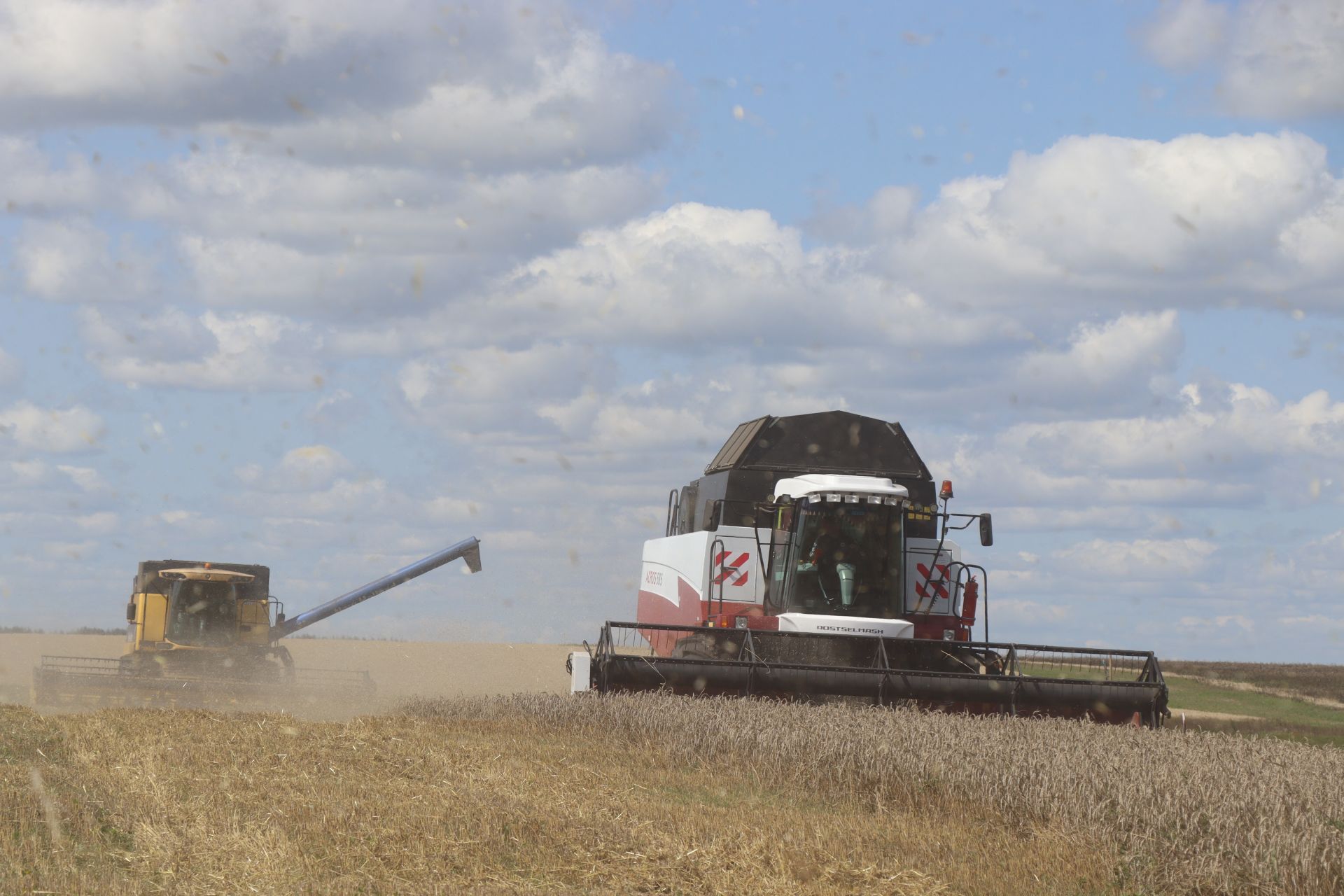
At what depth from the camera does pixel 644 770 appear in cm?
1106

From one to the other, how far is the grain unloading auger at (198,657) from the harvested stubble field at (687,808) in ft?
28.3

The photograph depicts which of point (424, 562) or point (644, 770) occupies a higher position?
point (424, 562)

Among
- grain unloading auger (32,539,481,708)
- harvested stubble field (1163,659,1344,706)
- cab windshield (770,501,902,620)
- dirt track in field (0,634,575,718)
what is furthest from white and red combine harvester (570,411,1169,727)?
harvested stubble field (1163,659,1344,706)

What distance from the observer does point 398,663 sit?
1535 inches

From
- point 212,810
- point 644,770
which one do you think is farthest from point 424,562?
point 212,810

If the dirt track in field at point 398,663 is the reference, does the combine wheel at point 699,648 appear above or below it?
above

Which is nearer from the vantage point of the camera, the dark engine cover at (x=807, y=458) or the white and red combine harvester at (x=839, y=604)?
the white and red combine harvester at (x=839, y=604)

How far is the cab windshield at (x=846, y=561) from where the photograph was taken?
1591cm

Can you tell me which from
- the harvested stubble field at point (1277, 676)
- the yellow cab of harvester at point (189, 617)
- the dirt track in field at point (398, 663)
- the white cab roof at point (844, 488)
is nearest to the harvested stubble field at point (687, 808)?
the white cab roof at point (844, 488)

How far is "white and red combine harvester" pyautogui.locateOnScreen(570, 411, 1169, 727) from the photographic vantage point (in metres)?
14.8

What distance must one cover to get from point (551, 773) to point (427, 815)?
222 cm

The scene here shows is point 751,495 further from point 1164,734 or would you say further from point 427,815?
point 427,815

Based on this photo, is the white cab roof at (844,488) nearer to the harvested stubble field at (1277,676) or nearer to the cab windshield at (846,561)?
the cab windshield at (846,561)

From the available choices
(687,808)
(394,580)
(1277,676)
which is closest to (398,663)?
(394,580)
